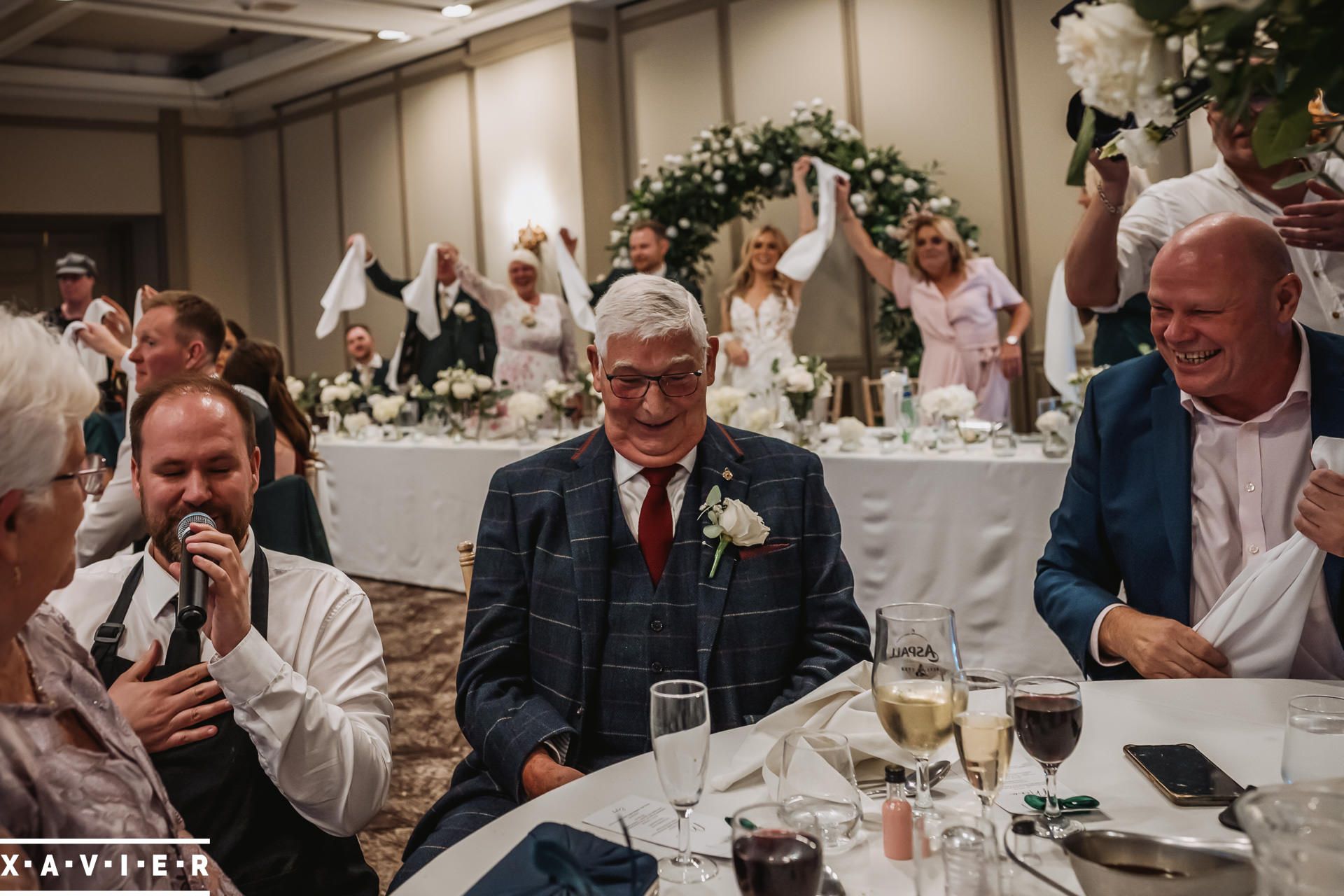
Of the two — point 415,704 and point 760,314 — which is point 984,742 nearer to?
point 415,704

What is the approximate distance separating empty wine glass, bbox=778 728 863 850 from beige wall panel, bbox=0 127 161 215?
12.7 meters

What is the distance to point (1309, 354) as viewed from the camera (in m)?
2.08

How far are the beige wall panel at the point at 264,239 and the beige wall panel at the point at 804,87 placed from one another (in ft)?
20.5

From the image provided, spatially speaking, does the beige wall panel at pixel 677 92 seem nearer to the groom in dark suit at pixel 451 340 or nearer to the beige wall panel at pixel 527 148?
the beige wall panel at pixel 527 148

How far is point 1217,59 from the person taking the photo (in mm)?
990

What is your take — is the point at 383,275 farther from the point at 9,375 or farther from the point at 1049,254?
the point at 9,375

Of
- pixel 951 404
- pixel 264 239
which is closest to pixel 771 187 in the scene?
pixel 951 404

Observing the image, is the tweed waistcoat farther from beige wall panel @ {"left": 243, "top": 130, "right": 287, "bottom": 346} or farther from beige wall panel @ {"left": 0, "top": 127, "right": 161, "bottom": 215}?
beige wall panel @ {"left": 0, "top": 127, "right": 161, "bottom": 215}

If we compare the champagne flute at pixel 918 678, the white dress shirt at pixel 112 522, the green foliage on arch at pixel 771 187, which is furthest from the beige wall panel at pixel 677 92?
the champagne flute at pixel 918 678

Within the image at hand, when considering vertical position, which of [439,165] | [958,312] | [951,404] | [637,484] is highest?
[439,165]

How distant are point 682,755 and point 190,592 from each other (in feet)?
2.67

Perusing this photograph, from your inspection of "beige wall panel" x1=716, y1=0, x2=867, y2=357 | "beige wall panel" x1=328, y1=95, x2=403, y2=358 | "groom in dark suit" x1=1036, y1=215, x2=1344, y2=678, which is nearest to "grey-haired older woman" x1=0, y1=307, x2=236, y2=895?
"groom in dark suit" x1=1036, y1=215, x2=1344, y2=678

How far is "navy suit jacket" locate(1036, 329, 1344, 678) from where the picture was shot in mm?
2078

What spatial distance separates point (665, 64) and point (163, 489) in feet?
25.5
